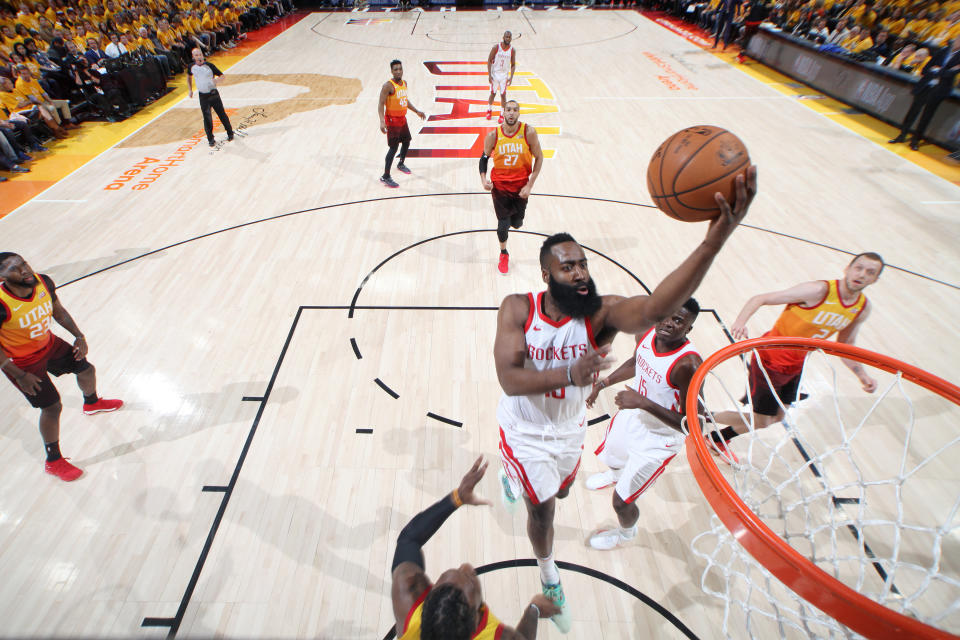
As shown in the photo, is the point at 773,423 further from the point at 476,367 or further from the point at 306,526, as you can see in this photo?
the point at 306,526

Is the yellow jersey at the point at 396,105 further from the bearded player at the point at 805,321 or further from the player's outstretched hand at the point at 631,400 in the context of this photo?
the player's outstretched hand at the point at 631,400

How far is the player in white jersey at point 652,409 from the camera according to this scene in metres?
2.59

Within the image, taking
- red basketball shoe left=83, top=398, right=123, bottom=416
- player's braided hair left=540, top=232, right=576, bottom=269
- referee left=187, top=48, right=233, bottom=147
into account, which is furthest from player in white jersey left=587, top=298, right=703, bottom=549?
referee left=187, top=48, right=233, bottom=147

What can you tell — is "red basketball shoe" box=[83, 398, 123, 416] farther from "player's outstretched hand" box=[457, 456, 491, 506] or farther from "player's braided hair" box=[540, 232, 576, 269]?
"player's braided hair" box=[540, 232, 576, 269]

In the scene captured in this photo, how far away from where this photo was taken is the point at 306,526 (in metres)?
3.21

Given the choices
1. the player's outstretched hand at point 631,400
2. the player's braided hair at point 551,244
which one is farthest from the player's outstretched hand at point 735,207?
the player's outstretched hand at point 631,400

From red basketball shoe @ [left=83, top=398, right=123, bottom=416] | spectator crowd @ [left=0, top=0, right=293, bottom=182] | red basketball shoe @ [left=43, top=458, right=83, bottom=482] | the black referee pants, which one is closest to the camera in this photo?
red basketball shoe @ [left=43, top=458, right=83, bottom=482]

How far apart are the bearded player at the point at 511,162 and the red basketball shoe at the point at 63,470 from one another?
13.7 ft

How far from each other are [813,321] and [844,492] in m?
1.25

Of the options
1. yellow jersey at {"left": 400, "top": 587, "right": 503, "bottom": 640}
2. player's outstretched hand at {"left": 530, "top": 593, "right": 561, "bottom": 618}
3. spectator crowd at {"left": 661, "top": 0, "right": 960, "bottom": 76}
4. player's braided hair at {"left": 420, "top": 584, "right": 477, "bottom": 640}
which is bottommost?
player's outstretched hand at {"left": 530, "top": 593, "right": 561, "bottom": 618}

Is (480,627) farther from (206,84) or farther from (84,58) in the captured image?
(84,58)

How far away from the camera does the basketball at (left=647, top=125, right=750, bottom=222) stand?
199 centimetres

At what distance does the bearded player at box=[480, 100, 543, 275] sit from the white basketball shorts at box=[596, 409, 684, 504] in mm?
2913

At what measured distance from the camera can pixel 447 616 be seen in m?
1.64
